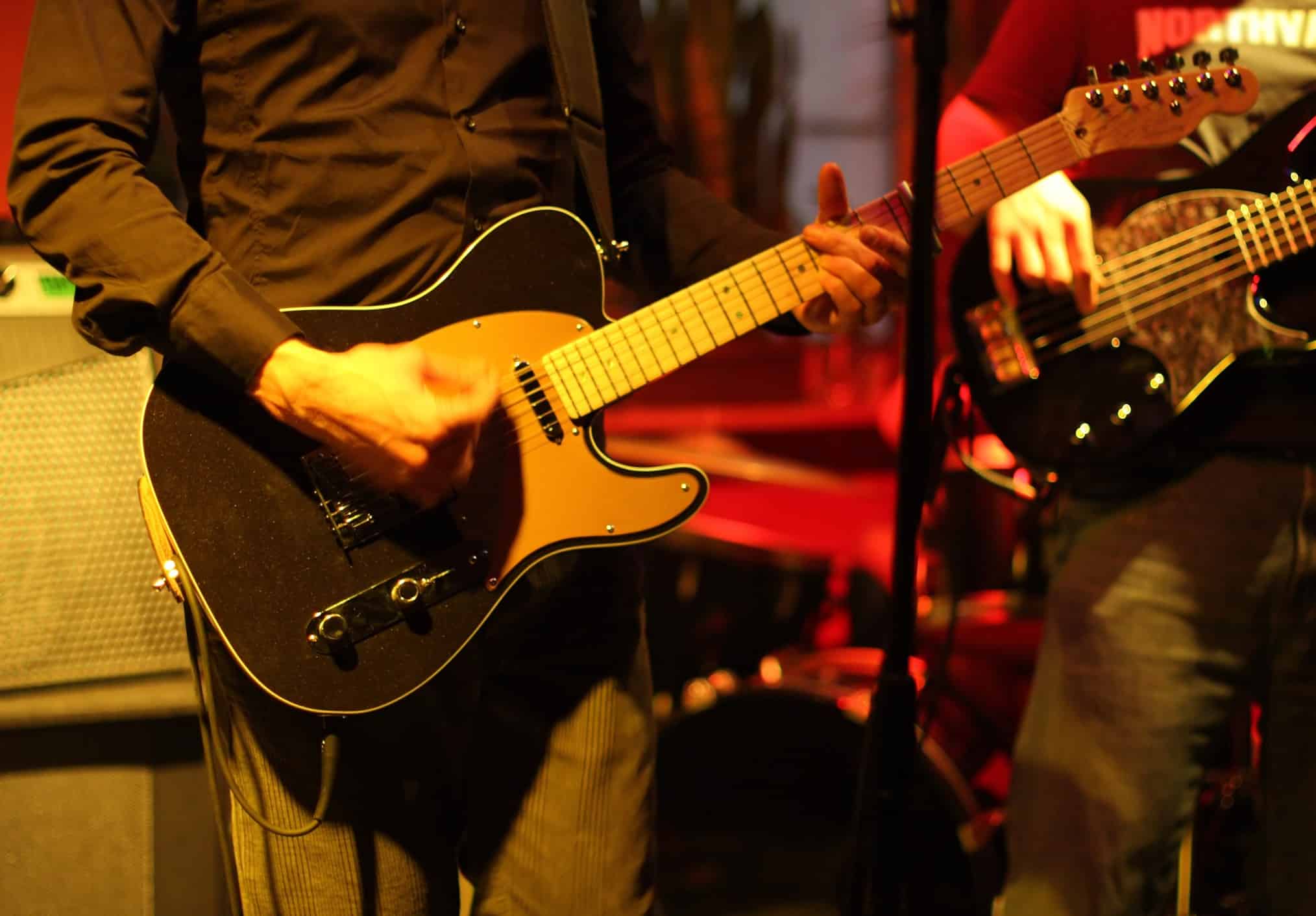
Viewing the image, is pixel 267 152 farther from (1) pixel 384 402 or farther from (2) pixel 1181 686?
(2) pixel 1181 686

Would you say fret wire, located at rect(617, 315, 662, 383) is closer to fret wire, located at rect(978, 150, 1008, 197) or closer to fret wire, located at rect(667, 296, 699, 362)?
fret wire, located at rect(667, 296, 699, 362)

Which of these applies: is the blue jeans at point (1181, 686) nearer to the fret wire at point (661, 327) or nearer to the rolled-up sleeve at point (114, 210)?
the fret wire at point (661, 327)

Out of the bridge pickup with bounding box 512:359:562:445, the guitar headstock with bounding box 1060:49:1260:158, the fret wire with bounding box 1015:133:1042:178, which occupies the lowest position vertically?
the bridge pickup with bounding box 512:359:562:445

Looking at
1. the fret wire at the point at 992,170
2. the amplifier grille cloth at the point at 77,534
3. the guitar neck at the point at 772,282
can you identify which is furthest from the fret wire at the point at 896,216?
the amplifier grille cloth at the point at 77,534

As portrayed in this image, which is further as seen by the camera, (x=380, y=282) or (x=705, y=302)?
(x=705, y=302)

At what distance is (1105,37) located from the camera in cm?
164

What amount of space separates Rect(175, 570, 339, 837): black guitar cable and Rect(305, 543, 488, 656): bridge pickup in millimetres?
93

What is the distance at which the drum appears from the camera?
2.38m

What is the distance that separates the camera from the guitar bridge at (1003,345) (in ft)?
5.23

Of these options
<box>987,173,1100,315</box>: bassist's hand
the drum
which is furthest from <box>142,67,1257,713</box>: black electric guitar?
the drum

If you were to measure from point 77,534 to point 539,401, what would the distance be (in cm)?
70

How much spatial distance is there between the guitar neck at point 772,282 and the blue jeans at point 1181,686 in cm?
54

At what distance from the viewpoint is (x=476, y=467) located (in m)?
1.21

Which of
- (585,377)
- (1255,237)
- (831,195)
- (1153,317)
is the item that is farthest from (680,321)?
(1255,237)
